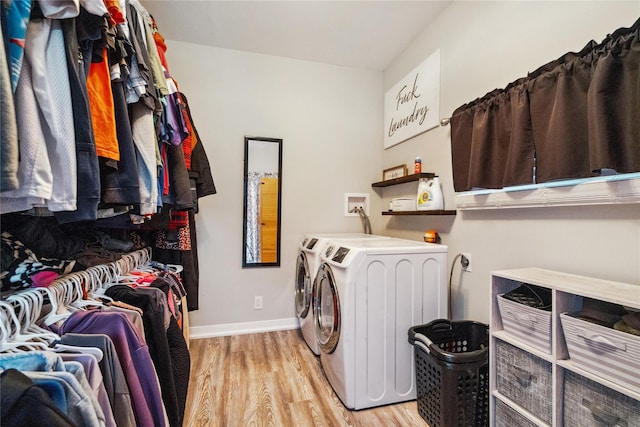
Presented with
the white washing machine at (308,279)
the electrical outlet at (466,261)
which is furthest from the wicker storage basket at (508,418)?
the white washing machine at (308,279)

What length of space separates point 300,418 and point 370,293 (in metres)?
0.78

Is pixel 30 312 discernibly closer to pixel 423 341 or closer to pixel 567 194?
pixel 423 341

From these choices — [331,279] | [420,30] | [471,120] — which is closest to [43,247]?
[331,279]

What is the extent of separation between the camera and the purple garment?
85 centimetres

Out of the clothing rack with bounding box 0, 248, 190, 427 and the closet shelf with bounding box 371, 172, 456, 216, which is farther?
the closet shelf with bounding box 371, 172, 456, 216

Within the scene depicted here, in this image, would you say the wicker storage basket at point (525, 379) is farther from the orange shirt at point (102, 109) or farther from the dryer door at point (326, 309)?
the orange shirt at point (102, 109)

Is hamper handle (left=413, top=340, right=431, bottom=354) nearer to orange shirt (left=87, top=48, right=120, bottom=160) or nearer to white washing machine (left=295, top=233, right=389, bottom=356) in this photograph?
white washing machine (left=295, top=233, right=389, bottom=356)

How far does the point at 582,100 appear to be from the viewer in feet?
4.08

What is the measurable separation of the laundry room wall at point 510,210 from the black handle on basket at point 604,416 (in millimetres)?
509

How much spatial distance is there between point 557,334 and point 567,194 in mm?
615

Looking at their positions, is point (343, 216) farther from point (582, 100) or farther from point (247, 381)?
point (582, 100)

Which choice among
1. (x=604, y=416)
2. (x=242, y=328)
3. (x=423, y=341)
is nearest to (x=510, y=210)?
(x=423, y=341)

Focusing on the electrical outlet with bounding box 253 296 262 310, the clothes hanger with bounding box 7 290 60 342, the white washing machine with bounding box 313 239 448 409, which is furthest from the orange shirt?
the electrical outlet with bounding box 253 296 262 310

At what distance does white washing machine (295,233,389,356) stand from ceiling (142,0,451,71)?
1.75 meters
